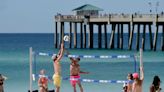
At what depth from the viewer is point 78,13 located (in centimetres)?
8912

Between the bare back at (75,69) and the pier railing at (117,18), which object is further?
the pier railing at (117,18)

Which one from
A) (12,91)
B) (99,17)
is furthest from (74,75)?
(99,17)

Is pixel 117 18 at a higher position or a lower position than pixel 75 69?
higher

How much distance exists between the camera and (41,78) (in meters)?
20.0

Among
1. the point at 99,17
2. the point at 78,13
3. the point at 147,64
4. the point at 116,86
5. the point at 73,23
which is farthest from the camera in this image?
the point at 78,13

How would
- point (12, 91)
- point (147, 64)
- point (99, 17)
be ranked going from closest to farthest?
point (12, 91) → point (147, 64) → point (99, 17)

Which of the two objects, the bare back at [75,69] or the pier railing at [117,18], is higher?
the pier railing at [117,18]

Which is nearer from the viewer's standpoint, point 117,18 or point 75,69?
point 75,69

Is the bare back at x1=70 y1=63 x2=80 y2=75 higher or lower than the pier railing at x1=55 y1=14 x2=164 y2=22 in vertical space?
lower

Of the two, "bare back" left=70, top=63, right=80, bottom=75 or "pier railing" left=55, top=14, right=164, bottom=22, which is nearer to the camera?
"bare back" left=70, top=63, right=80, bottom=75

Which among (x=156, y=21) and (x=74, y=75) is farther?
(x=156, y=21)

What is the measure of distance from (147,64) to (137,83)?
40916 millimetres

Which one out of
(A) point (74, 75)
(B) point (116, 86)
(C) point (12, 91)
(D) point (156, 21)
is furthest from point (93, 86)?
(D) point (156, 21)

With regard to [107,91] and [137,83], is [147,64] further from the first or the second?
[137,83]
